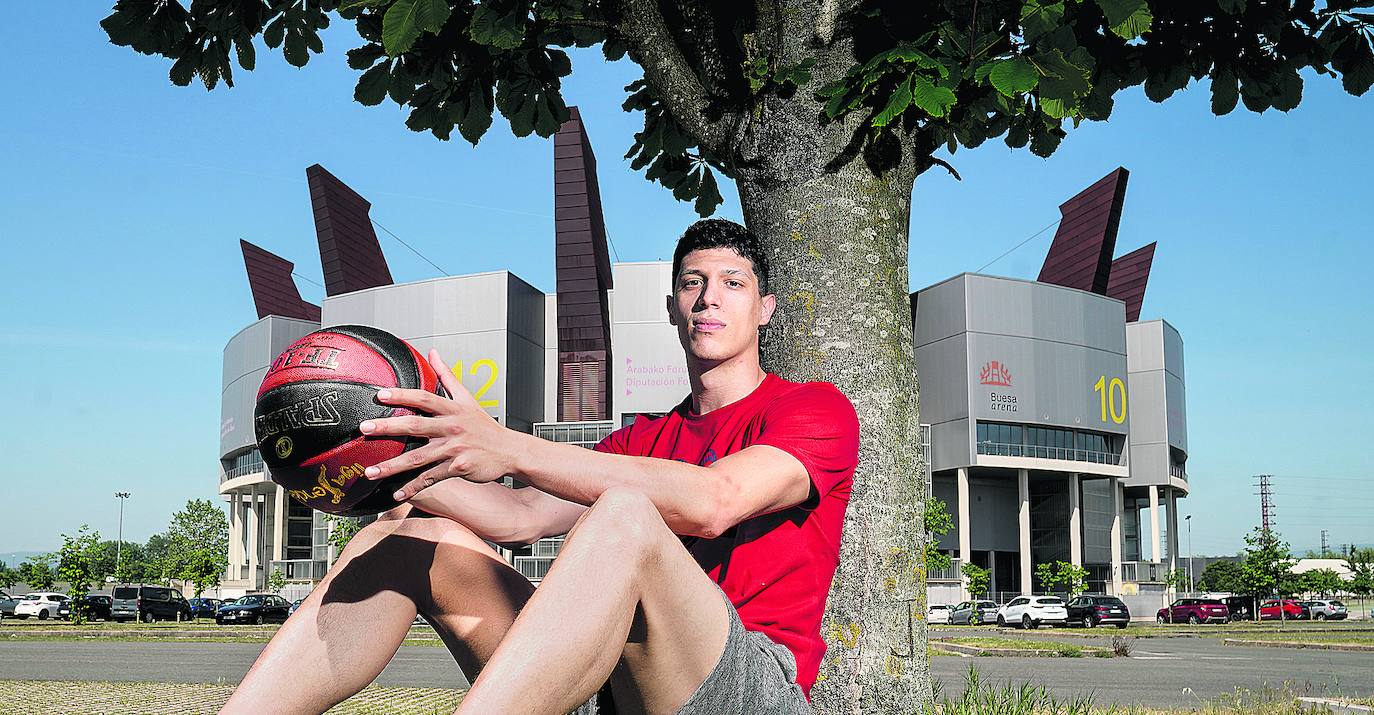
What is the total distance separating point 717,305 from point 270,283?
74887 millimetres

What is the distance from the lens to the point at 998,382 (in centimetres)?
5856

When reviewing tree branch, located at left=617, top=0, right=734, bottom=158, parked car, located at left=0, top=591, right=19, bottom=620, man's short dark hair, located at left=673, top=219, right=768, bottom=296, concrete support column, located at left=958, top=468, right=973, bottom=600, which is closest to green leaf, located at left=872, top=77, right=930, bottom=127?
man's short dark hair, located at left=673, top=219, right=768, bottom=296

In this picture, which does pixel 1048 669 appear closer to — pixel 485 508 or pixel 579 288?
pixel 485 508

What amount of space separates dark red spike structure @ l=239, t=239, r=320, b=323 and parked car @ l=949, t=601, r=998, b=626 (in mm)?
44740

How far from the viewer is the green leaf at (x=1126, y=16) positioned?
3787 mm

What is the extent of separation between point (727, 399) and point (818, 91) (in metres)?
1.94

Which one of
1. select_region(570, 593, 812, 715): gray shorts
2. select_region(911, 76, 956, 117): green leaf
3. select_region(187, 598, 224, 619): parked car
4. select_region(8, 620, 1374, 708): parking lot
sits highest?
select_region(911, 76, 956, 117): green leaf

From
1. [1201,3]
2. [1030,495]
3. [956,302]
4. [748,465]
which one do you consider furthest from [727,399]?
[1030,495]

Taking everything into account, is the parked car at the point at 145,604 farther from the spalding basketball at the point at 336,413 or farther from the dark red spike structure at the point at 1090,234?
the dark red spike structure at the point at 1090,234

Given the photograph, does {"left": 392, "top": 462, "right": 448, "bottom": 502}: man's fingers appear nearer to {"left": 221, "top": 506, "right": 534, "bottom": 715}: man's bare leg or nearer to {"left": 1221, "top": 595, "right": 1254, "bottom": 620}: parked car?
{"left": 221, "top": 506, "right": 534, "bottom": 715}: man's bare leg

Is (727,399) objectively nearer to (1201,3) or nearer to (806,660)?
(806,660)

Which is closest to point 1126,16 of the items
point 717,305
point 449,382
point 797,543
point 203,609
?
point 717,305

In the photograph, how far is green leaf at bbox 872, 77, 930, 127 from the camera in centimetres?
413

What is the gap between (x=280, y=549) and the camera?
72312 millimetres
